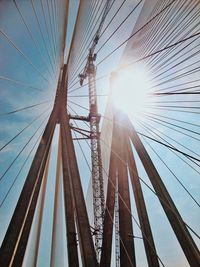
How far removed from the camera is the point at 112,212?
384 inches

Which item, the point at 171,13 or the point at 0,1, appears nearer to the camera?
the point at 0,1

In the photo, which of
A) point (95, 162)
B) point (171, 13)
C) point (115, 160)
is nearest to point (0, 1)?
point (171, 13)

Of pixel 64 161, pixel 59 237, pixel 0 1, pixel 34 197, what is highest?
pixel 0 1

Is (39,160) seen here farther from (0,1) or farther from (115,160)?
(0,1)

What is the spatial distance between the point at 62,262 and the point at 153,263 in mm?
9841

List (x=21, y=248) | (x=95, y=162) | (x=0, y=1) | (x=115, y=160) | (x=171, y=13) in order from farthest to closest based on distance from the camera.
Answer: (x=95, y=162), (x=115, y=160), (x=21, y=248), (x=171, y=13), (x=0, y=1)

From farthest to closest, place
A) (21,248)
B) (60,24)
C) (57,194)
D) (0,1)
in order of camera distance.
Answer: (57,194), (60,24), (21,248), (0,1)

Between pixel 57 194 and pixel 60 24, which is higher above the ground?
pixel 60 24

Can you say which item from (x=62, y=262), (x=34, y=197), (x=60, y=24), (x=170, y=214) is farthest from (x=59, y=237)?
(x=60, y=24)

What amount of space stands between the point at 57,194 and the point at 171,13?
1180 cm

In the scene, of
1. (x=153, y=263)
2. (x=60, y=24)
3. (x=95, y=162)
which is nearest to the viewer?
(x=153, y=263)

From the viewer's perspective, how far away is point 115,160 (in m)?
10.1

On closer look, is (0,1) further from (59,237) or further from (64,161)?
(59,237)

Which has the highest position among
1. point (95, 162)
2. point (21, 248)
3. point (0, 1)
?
point (0, 1)
